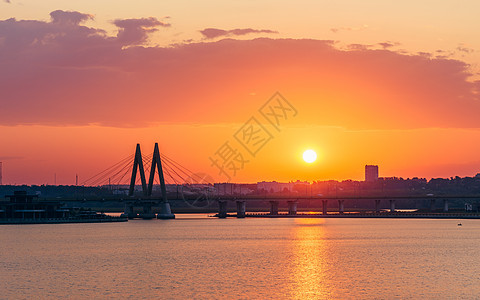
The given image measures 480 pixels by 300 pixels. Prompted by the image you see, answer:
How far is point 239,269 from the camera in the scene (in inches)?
3553

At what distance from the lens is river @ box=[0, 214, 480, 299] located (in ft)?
232

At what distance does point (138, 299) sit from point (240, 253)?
5019cm

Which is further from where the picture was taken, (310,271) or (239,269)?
(239,269)

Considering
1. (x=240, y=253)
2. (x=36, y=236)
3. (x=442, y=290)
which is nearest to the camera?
(x=442, y=290)

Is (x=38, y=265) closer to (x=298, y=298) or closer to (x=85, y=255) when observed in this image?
(x=85, y=255)

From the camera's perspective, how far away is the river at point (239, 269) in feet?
232

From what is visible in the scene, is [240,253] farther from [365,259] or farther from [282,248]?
[365,259]

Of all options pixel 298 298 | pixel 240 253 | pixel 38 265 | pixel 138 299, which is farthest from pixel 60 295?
pixel 240 253

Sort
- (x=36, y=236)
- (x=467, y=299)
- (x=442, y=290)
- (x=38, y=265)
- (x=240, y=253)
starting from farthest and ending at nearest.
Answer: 1. (x=36, y=236)
2. (x=240, y=253)
3. (x=38, y=265)
4. (x=442, y=290)
5. (x=467, y=299)

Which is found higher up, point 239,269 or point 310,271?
point 239,269

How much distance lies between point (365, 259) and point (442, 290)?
1281 inches

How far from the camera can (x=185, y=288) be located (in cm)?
7306

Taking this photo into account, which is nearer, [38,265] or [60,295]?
[60,295]

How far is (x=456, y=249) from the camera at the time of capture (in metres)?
123
